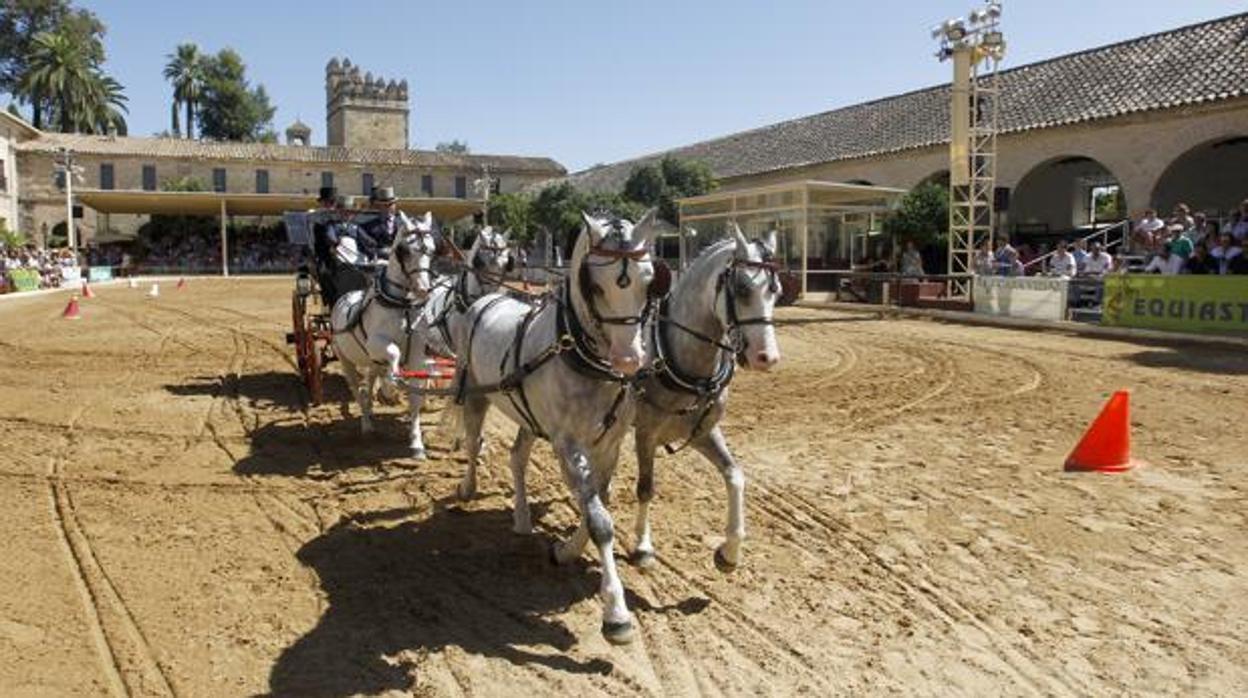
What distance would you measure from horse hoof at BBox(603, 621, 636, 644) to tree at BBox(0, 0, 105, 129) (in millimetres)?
77296

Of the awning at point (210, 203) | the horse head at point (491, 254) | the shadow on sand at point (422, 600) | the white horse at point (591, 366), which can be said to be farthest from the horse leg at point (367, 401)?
the awning at point (210, 203)

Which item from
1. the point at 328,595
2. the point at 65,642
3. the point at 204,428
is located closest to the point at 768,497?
the point at 328,595

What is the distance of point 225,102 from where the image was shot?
270 ft

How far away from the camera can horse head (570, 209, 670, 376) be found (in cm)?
414

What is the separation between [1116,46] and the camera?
28.4 metres

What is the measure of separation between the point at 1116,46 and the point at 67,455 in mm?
31052

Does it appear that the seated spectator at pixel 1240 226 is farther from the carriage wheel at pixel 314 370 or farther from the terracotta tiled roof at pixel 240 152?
the terracotta tiled roof at pixel 240 152

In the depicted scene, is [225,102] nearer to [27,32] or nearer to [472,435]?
[27,32]

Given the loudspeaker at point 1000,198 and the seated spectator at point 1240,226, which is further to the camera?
the loudspeaker at point 1000,198

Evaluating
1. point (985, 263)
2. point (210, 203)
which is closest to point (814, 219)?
point (985, 263)

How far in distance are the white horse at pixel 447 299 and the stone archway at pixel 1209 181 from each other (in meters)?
23.3

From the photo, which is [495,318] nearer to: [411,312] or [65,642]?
[411,312]

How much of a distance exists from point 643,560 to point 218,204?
5257cm

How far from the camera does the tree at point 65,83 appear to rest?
2532 inches
